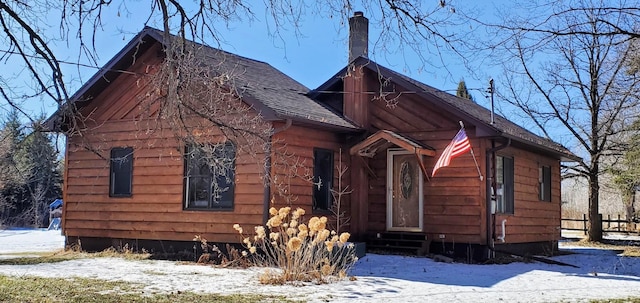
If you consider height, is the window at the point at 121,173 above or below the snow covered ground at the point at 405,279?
above

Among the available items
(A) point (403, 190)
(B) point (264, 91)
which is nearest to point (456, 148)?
(A) point (403, 190)

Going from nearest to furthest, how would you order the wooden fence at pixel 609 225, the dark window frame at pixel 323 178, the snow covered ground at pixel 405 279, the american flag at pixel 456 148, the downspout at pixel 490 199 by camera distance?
the snow covered ground at pixel 405 279 < the american flag at pixel 456 148 < the downspout at pixel 490 199 < the dark window frame at pixel 323 178 < the wooden fence at pixel 609 225

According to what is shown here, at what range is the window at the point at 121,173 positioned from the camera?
46.7 feet

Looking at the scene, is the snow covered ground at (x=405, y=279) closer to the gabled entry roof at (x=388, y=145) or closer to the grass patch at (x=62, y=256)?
the grass patch at (x=62, y=256)

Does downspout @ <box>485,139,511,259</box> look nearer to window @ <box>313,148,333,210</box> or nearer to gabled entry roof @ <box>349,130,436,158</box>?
gabled entry roof @ <box>349,130,436,158</box>

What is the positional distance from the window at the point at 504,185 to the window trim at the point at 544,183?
2.38 metres

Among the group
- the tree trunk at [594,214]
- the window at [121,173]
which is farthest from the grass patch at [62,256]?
the tree trunk at [594,214]

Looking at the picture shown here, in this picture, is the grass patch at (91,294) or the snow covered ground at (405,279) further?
the snow covered ground at (405,279)

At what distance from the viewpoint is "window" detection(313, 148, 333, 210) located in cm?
1349

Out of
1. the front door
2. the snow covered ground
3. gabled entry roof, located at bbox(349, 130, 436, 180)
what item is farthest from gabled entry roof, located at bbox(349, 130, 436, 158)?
the snow covered ground

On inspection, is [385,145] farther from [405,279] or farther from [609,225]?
[609,225]

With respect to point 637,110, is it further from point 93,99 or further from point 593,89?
point 93,99

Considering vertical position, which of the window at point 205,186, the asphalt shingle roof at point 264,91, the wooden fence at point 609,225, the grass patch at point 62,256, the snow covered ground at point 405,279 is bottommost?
the grass patch at point 62,256

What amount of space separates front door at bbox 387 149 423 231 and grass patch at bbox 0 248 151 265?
17.6 feet
